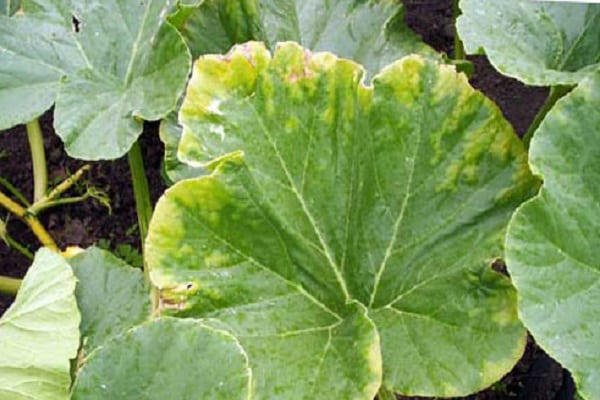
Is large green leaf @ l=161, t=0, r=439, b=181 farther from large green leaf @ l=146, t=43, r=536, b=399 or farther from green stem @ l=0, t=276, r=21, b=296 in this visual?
green stem @ l=0, t=276, r=21, b=296

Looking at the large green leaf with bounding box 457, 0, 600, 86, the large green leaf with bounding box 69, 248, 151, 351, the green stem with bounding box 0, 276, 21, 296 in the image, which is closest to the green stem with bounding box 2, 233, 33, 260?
the green stem with bounding box 0, 276, 21, 296

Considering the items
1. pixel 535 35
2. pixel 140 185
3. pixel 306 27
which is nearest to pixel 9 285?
pixel 140 185

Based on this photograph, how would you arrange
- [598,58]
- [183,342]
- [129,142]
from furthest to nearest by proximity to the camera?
[129,142] → [598,58] → [183,342]

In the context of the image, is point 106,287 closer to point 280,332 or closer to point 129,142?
point 129,142

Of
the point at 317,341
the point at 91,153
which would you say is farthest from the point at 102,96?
the point at 317,341

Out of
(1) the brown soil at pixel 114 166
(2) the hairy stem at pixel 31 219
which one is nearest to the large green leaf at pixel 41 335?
(2) the hairy stem at pixel 31 219

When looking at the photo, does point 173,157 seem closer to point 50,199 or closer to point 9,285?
point 9,285

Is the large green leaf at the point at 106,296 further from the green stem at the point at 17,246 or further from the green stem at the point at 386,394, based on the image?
the green stem at the point at 17,246
